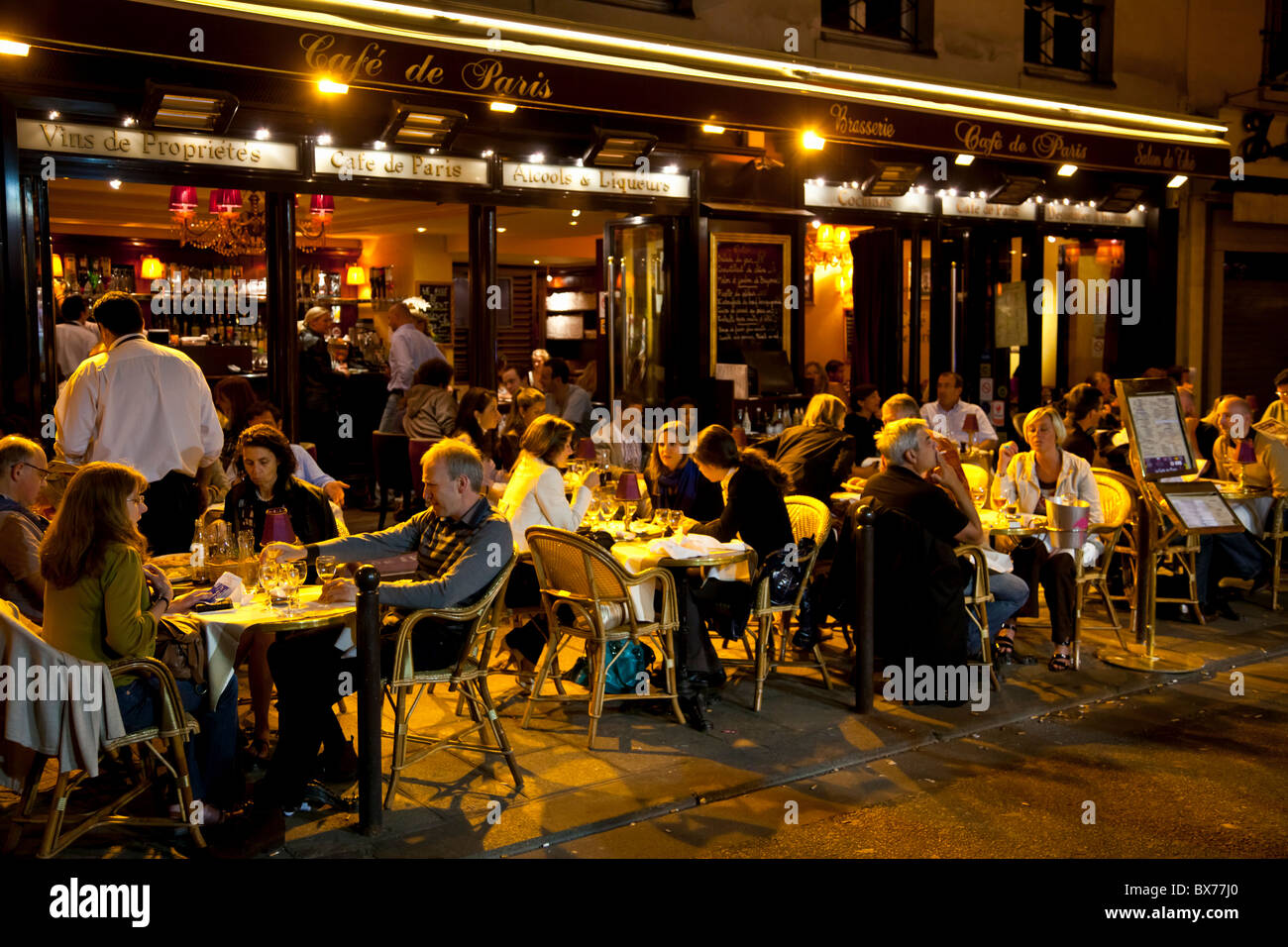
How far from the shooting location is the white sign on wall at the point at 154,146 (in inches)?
307

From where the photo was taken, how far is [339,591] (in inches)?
187

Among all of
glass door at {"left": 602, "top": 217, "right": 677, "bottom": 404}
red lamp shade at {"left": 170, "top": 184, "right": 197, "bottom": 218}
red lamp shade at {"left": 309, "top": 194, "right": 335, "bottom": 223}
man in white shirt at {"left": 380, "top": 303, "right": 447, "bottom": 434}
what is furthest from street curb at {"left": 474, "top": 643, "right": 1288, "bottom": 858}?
red lamp shade at {"left": 309, "top": 194, "right": 335, "bottom": 223}

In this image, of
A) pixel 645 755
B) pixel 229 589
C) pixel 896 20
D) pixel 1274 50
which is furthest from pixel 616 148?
pixel 1274 50

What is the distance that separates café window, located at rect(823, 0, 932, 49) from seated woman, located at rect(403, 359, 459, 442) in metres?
6.12

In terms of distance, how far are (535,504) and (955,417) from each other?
18.3 ft

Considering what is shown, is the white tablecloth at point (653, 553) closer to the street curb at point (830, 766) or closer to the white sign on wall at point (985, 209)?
the street curb at point (830, 766)

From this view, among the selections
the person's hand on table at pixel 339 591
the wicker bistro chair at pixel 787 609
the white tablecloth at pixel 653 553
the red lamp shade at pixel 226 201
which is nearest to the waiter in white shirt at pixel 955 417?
the wicker bistro chair at pixel 787 609

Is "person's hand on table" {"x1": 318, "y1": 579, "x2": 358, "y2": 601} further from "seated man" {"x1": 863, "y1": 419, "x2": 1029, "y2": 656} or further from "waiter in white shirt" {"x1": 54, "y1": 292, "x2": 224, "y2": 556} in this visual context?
"seated man" {"x1": 863, "y1": 419, "x2": 1029, "y2": 656}

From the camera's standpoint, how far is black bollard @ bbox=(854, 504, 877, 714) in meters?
5.93

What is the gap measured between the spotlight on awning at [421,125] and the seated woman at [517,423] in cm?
202

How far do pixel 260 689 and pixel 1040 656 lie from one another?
4457 millimetres

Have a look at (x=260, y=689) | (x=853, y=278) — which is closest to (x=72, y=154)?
(x=260, y=689)

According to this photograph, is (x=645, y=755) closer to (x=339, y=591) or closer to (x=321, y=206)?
(x=339, y=591)
